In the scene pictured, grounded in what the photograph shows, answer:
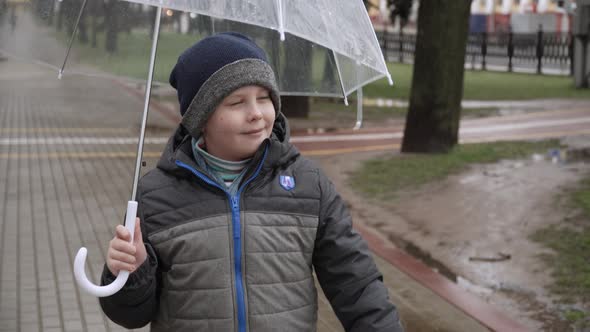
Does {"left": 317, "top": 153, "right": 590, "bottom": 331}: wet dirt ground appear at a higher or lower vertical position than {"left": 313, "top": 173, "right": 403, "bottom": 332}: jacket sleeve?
lower

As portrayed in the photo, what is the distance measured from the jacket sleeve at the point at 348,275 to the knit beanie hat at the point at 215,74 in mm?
353

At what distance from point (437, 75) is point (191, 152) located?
29.1 feet

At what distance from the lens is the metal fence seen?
29.7 m

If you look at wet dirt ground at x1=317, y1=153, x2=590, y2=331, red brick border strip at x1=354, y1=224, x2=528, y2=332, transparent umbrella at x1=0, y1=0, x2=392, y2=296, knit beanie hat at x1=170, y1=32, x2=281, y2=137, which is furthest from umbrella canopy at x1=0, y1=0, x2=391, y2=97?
wet dirt ground at x1=317, y1=153, x2=590, y2=331

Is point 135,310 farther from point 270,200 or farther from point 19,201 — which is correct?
point 19,201

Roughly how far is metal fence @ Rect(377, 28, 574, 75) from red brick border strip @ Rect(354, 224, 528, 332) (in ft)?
71.0

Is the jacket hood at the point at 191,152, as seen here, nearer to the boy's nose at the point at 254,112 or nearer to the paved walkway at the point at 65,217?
the boy's nose at the point at 254,112

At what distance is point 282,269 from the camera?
2.52m

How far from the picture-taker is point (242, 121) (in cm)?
249

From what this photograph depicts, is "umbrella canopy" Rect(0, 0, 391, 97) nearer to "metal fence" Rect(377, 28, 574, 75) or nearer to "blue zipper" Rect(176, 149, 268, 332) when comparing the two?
"blue zipper" Rect(176, 149, 268, 332)

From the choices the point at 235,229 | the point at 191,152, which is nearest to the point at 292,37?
the point at 191,152

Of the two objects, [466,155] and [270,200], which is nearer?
[270,200]

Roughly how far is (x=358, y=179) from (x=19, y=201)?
347cm

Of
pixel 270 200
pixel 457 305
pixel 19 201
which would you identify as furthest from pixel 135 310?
pixel 19 201
